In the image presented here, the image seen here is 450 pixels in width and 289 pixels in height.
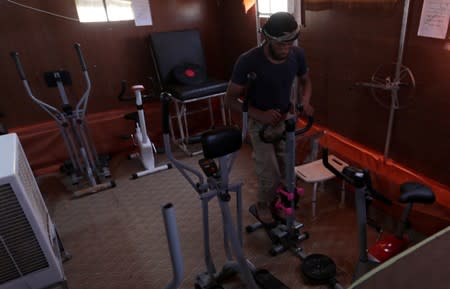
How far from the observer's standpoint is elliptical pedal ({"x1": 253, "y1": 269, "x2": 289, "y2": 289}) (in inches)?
68.0

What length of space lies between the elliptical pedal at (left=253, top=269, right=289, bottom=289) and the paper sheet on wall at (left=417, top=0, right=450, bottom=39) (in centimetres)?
165

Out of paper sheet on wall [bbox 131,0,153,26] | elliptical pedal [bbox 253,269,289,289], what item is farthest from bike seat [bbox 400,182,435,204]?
paper sheet on wall [bbox 131,0,153,26]

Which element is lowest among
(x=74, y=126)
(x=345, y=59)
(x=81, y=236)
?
(x=81, y=236)

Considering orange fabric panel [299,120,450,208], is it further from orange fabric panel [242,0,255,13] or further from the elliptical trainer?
the elliptical trainer

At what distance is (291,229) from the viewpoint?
6.61 feet

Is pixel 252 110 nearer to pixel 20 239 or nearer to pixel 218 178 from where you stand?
pixel 218 178

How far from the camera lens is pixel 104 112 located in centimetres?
375

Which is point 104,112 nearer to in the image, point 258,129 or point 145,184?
point 145,184

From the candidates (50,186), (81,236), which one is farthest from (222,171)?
(50,186)

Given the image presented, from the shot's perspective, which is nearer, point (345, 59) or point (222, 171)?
point (222, 171)

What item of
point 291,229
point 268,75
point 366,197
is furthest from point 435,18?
point 291,229

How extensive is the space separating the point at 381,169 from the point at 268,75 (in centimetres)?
111

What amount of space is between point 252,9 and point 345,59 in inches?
56.1

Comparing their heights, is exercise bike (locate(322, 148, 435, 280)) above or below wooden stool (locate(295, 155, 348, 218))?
above
